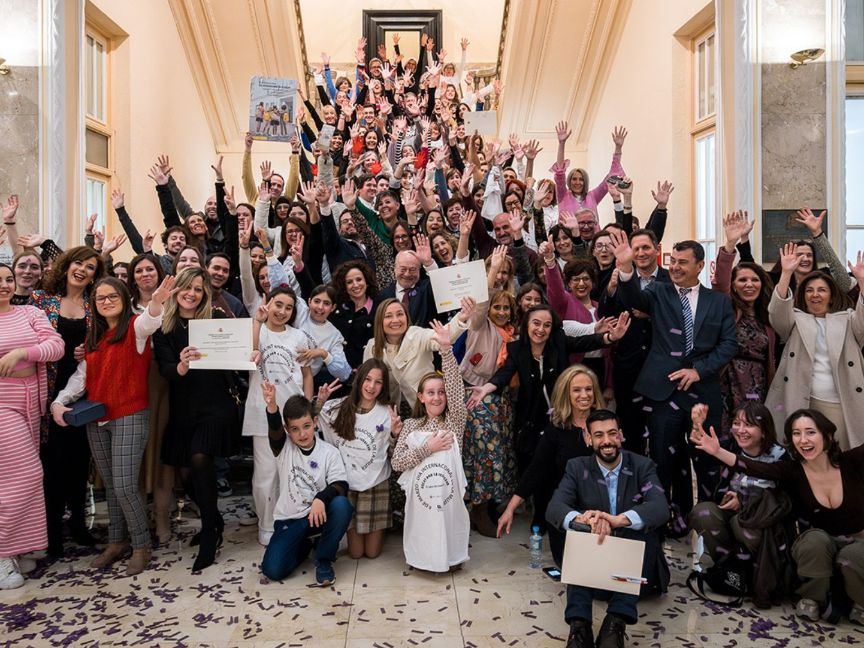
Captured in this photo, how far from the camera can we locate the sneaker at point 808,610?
3350mm

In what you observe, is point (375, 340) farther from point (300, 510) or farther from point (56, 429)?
point (56, 429)

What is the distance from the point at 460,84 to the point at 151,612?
11.8m

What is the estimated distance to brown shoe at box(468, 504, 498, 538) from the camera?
448 centimetres

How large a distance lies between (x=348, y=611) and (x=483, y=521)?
131cm

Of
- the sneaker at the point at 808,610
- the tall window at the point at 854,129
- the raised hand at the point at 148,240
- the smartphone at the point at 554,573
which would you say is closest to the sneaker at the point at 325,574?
the smartphone at the point at 554,573

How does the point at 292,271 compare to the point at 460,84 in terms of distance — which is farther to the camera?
the point at 460,84

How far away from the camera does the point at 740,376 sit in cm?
436

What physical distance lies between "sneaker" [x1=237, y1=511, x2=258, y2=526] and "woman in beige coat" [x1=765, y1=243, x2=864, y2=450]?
11.2 ft

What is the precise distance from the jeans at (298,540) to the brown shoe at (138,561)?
2.29ft

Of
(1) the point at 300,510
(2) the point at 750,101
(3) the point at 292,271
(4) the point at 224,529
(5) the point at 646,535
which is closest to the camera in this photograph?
(5) the point at 646,535

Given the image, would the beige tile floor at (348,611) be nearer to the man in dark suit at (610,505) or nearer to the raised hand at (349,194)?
the man in dark suit at (610,505)

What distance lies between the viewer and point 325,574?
376 centimetres

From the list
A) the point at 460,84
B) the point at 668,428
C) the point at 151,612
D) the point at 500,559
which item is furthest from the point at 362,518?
the point at 460,84

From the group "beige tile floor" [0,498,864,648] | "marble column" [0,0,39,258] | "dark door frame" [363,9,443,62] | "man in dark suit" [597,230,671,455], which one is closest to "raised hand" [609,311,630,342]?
"man in dark suit" [597,230,671,455]
